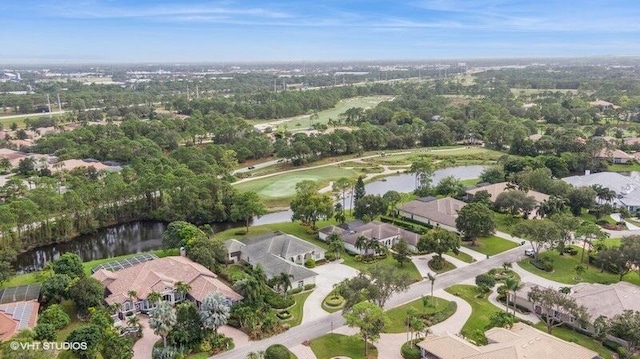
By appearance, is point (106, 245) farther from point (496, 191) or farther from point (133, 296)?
point (496, 191)

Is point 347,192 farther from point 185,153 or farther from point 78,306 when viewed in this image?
point 78,306

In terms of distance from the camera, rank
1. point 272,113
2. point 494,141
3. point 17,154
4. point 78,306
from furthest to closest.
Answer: point 272,113 < point 494,141 < point 17,154 < point 78,306

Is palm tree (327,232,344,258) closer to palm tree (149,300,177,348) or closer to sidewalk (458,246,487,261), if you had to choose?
sidewalk (458,246,487,261)

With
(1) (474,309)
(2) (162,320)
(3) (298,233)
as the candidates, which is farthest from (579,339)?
(3) (298,233)

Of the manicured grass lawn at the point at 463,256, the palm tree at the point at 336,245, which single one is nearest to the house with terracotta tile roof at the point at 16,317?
the palm tree at the point at 336,245

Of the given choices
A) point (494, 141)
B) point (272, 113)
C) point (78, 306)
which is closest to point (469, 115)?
point (494, 141)

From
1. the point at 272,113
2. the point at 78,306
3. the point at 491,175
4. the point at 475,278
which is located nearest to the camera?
the point at 78,306
